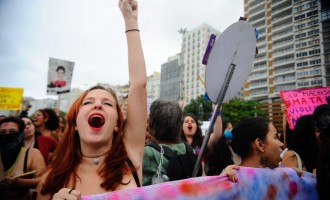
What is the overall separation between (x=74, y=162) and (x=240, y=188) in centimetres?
111

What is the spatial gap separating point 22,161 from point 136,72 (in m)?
2.03

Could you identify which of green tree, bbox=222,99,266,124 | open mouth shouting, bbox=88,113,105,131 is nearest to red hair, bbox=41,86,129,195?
open mouth shouting, bbox=88,113,105,131

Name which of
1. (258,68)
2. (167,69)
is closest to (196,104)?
(258,68)

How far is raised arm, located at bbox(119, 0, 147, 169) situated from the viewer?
1617 millimetres

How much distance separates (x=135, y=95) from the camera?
5.36 feet

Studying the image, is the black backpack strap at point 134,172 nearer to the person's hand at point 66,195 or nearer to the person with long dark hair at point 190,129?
the person's hand at point 66,195

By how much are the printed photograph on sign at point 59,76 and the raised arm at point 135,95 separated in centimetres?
652

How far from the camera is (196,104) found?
53250 mm

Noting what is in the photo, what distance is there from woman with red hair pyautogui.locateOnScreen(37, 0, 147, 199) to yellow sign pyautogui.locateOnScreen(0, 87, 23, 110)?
5995 mm

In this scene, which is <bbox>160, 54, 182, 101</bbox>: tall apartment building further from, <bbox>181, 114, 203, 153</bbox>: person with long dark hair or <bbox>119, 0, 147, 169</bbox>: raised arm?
<bbox>119, 0, 147, 169</bbox>: raised arm

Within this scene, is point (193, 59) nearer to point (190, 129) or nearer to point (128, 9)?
point (190, 129)

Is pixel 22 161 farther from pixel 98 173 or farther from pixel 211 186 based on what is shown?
pixel 211 186

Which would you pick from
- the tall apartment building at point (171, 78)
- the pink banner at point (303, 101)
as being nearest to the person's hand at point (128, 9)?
the pink banner at point (303, 101)

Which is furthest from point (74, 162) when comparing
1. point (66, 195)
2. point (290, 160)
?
point (290, 160)
